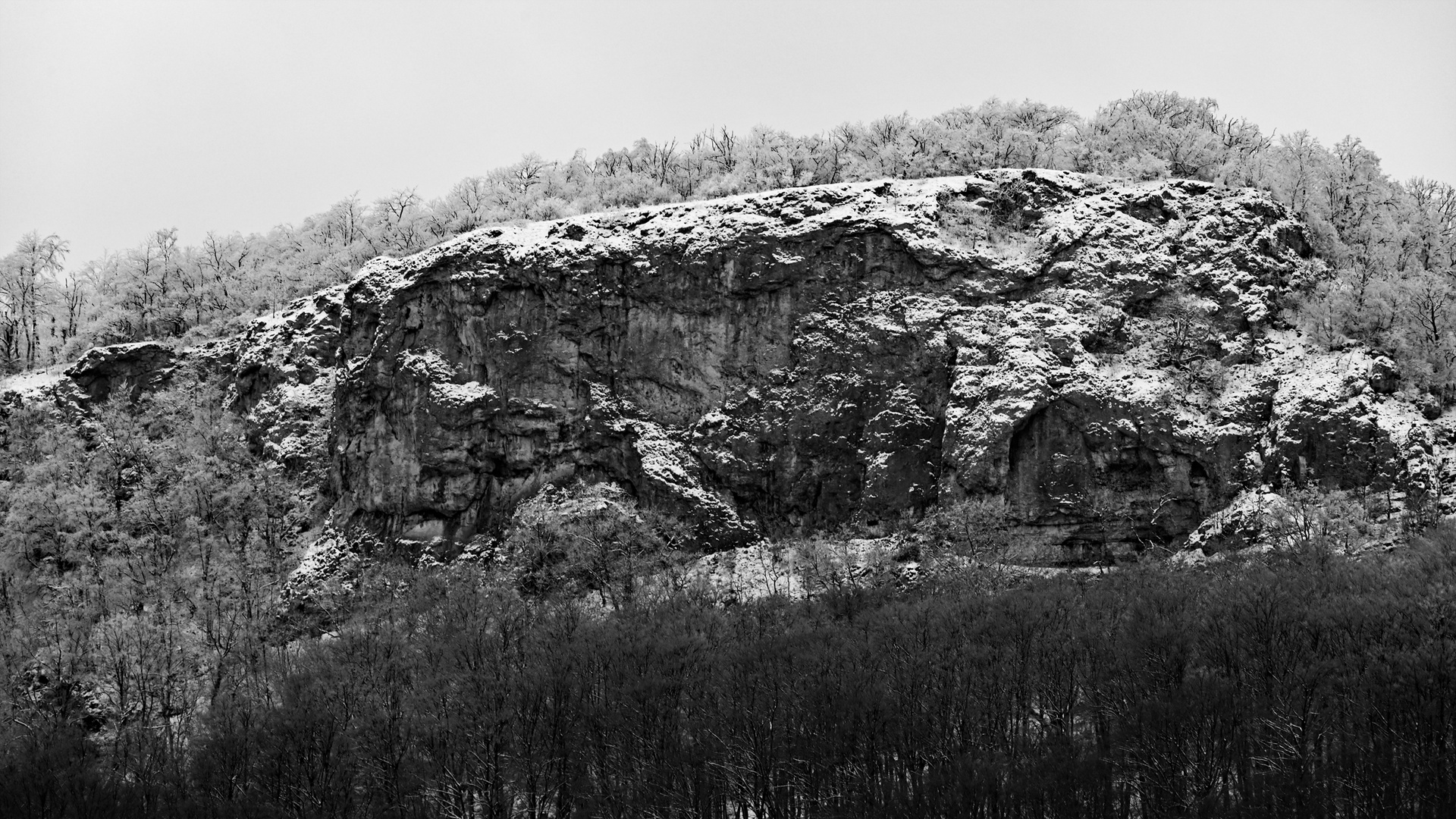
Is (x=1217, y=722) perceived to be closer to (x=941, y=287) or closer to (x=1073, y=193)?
(x=941, y=287)

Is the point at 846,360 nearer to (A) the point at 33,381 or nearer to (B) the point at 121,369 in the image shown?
(B) the point at 121,369

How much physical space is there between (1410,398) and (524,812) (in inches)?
2043

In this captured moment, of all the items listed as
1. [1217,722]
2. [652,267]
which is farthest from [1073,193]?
[1217,722]

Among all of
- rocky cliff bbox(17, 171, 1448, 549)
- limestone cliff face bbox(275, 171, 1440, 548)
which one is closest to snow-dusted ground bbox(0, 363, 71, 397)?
rocky cliff bbox(17, 171, 1448, 549)

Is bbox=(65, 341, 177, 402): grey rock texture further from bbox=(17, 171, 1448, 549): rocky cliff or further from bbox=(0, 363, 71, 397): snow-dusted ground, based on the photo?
bbox=(17, 171, 1448, 549): rocky cliff

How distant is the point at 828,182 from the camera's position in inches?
3248

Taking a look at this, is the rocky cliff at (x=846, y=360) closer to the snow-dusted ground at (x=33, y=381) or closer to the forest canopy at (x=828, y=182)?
the forest canopy at (x=828, y=182)

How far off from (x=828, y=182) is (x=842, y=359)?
64.6ft

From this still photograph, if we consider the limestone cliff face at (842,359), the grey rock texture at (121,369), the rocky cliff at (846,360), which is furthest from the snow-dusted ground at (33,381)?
the limestone cliff face at (842,359)

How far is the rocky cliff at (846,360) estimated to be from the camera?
63062 millimetres

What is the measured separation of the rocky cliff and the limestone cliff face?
0.50ft

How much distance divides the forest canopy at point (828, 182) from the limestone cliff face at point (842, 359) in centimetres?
561

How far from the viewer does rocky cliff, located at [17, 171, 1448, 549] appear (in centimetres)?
6306

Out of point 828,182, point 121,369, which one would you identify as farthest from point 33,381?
point 828,182
